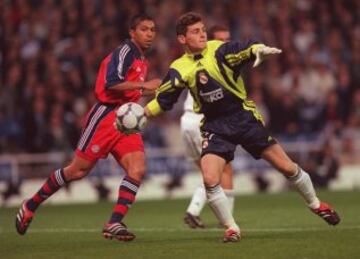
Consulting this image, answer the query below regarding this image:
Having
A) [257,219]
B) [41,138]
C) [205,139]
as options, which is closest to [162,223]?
[257,219]

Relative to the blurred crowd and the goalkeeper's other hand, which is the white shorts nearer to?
the goalkeeper's other hand

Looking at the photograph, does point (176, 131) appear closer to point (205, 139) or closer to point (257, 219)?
point (257, 219)

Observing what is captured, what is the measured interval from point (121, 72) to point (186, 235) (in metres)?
1.83

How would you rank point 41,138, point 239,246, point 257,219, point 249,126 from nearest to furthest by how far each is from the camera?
point 239,246 < point 249,126 < point 257,219 < point 41,138

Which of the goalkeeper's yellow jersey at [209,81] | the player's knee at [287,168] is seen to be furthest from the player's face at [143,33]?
the player's knee at [287,168]

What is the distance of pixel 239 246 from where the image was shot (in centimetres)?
902

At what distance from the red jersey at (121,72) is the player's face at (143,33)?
8 centimetres

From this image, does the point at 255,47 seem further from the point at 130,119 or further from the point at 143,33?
the point at 143,33

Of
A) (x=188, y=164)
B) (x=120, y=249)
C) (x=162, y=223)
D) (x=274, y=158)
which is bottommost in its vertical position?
(x=188, y=164)

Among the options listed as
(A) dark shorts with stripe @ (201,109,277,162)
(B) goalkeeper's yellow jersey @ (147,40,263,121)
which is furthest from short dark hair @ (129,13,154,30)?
(A) dark shorts with stripe @ (201,109,277,162)

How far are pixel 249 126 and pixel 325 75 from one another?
11481 mm

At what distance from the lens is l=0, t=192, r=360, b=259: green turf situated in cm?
865

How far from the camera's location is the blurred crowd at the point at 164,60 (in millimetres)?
19406

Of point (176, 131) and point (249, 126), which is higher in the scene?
point (249, 126)
